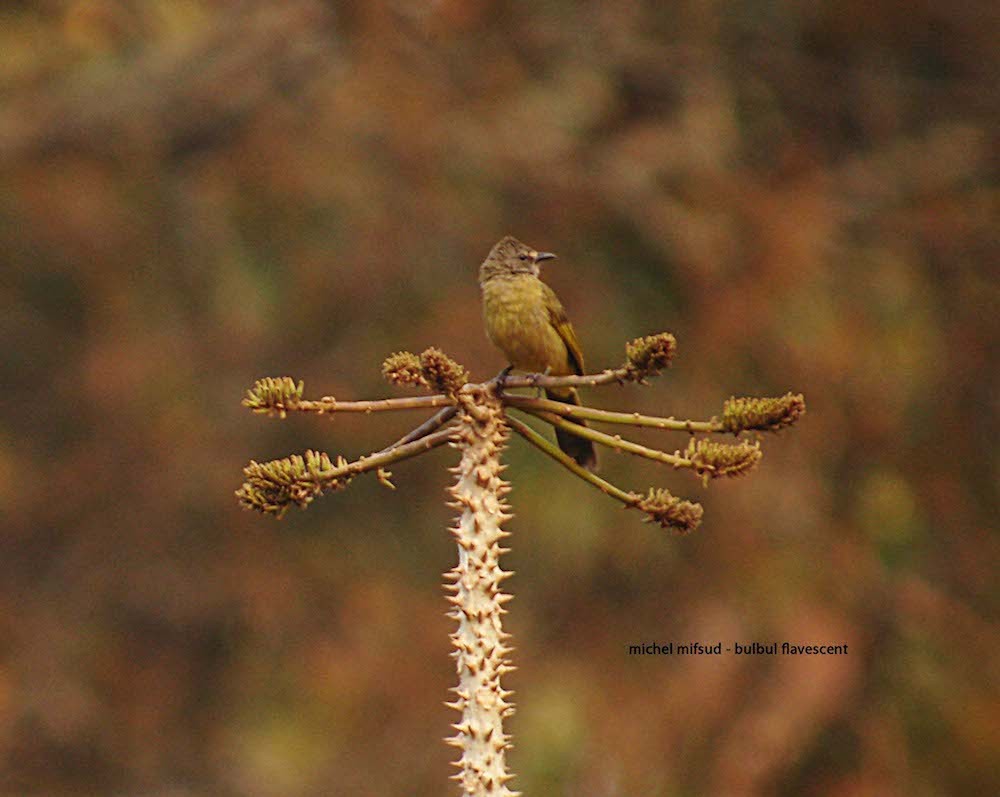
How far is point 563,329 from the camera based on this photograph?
9.82ft

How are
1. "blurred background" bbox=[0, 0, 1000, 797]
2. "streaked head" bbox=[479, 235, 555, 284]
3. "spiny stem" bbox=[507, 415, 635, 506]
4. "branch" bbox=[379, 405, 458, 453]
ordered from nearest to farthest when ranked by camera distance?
"spiny stem" bbox=[507, 415, 635, 506] → "branch" bbox=[379, 405, 458, 453] → "streaked head" bbox=[479, 235, 555, 284] → "blurred background" bbox=[0, 0, 1000, 797]

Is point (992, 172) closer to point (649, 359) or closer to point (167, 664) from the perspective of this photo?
point (167, 664)

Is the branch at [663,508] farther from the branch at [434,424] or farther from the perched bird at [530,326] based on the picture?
the perched bird at [530,326]

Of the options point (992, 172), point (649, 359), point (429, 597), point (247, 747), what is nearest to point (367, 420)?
point (429, 597)

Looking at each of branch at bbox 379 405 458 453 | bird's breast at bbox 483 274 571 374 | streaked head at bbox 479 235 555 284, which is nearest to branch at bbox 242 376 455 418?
branch at bbox 379 405 458 453

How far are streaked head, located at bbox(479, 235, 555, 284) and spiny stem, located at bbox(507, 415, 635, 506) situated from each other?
1.82 meters

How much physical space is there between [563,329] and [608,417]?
62.5 inches

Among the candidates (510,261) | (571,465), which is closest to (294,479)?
(571,465)

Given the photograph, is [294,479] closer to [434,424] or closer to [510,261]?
[434,424]

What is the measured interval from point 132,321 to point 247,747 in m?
3.12

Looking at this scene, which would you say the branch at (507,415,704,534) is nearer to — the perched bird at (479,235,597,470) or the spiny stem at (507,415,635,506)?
the spiny stem at (507,415,635,506)

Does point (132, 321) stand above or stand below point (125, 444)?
above

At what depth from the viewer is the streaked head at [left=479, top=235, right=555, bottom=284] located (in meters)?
3.24

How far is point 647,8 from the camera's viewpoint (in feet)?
31.9
